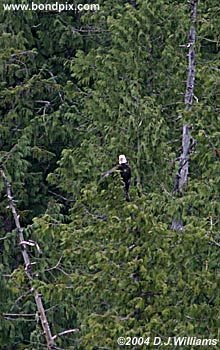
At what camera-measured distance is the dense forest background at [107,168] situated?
637 centimetres

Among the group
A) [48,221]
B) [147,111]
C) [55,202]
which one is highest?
[147,111]

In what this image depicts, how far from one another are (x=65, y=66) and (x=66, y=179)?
5.45ft

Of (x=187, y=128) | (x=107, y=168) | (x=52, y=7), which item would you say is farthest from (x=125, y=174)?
(x=52, y=7)

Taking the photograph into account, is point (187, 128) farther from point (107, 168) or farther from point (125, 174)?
point (125, 174)

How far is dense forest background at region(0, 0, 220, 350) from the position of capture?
6367 mm

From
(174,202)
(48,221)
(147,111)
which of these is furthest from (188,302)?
(147,111)

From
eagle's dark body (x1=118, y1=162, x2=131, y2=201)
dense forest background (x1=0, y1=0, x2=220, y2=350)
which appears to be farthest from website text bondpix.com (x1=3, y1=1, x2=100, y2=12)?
eagle's dark body (x1=118, y1=162, x2=131, y2=201)

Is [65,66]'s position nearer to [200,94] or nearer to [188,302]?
[200,94]

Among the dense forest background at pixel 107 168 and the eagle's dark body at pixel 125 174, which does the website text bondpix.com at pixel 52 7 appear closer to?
the dense forest background at pixel 107 168

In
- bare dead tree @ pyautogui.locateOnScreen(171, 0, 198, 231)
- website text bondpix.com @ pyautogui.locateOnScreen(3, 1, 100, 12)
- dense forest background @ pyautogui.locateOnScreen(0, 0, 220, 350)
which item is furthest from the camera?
website text bondpix.com @ pyautogui.locateOnScreen(3, 1, 100, 12)

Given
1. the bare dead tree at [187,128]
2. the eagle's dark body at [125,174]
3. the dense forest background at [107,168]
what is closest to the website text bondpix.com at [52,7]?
the dense forest background at [107,168]

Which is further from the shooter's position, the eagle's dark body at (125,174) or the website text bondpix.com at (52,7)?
the website text bondpix.com at (52,7)

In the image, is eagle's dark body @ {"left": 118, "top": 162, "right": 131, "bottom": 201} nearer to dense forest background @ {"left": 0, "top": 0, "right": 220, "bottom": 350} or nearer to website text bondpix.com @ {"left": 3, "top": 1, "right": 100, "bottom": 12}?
dense forest background @ {"left": 0, "top": 0, "right": 220, "bottom": 350}

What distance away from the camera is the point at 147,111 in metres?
7.79
